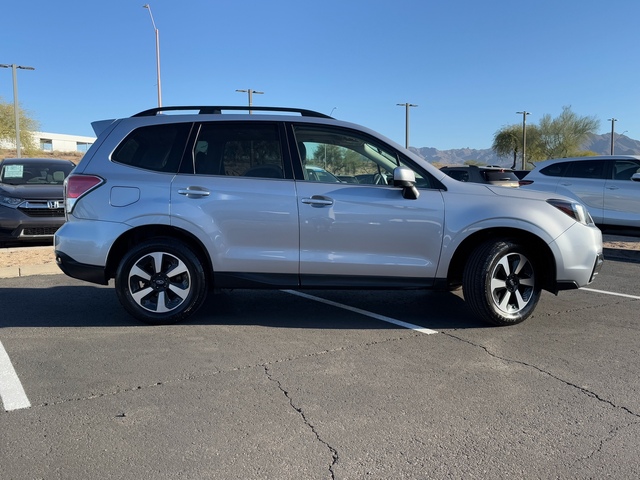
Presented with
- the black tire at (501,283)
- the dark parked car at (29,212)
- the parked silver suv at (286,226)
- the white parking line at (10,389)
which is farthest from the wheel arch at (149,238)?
the dark parked car at (29,212)

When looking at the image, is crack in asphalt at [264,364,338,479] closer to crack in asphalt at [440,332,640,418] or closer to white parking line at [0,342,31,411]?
white parking line at [0,342,31,411]

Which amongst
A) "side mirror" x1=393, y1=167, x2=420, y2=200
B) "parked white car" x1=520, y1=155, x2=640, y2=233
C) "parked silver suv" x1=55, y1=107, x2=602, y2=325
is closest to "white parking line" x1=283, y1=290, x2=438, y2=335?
"parked silver suv" x1=55, y1=107, x2=602, y2=325

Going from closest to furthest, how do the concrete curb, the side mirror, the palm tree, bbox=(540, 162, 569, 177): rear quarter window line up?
1. the side mirror
2. the concrete curb
3. bbox=(540, 162, 569, 177): rear quarter window
4. the palm tree

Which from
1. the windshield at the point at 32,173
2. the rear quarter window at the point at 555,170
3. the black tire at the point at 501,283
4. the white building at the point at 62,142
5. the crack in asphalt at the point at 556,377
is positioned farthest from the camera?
the white building at the point at 62,142

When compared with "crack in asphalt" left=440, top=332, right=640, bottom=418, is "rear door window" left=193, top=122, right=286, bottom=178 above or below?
above

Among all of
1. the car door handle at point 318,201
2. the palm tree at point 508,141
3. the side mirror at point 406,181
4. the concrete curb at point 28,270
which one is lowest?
the concrete curb at point 28,270

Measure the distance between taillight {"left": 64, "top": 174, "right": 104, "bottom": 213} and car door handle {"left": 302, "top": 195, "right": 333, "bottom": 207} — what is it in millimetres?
1823

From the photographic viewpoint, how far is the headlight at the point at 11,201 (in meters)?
8.21

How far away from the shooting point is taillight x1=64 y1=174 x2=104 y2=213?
4.54m

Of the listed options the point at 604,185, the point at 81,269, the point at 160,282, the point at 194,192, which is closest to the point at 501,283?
the point at 194,192

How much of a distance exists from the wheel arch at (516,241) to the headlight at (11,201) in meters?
7.03

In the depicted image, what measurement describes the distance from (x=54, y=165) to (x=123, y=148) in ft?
21.1

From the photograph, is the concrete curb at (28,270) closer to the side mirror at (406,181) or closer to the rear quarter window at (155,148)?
the rear quarter window at (155,148)

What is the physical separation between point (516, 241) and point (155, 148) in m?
3.41
